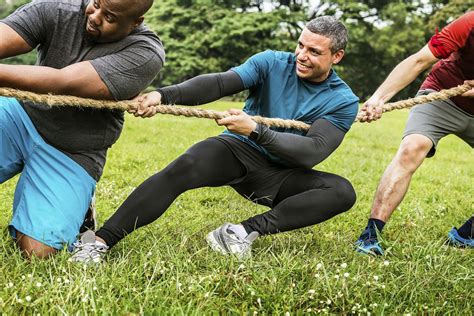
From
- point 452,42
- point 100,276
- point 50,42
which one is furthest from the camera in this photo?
point 452,42

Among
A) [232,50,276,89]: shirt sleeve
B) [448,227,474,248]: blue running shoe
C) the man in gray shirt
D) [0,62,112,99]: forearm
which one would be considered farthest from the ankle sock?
[0,62,112,99]: forearm

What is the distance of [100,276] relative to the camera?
10.2 ft

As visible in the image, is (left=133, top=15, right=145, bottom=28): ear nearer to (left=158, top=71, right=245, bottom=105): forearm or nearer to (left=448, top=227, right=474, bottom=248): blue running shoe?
(left=158, top=71, right=245, bottom=105): forearm

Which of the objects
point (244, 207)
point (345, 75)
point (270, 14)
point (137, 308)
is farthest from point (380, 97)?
point (345, 75)

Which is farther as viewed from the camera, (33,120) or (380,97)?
(380,97)

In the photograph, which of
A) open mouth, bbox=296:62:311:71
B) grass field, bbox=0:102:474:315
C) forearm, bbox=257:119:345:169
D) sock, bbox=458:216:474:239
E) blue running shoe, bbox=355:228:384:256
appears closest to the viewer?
grass field, bbox=0:102:474:315

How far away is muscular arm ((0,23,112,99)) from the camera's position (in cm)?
317

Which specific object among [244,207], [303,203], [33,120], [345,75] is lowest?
[345,75]

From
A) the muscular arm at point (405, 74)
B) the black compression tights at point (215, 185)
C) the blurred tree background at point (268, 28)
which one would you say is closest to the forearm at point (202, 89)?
the black compression tights at point (215, 185)

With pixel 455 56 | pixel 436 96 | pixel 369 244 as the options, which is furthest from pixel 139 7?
pixel 455 56

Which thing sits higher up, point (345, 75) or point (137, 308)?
point (137, 308)

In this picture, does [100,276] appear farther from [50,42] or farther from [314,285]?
[50,42]

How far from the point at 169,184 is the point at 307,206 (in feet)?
2.87

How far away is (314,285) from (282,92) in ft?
4.69
